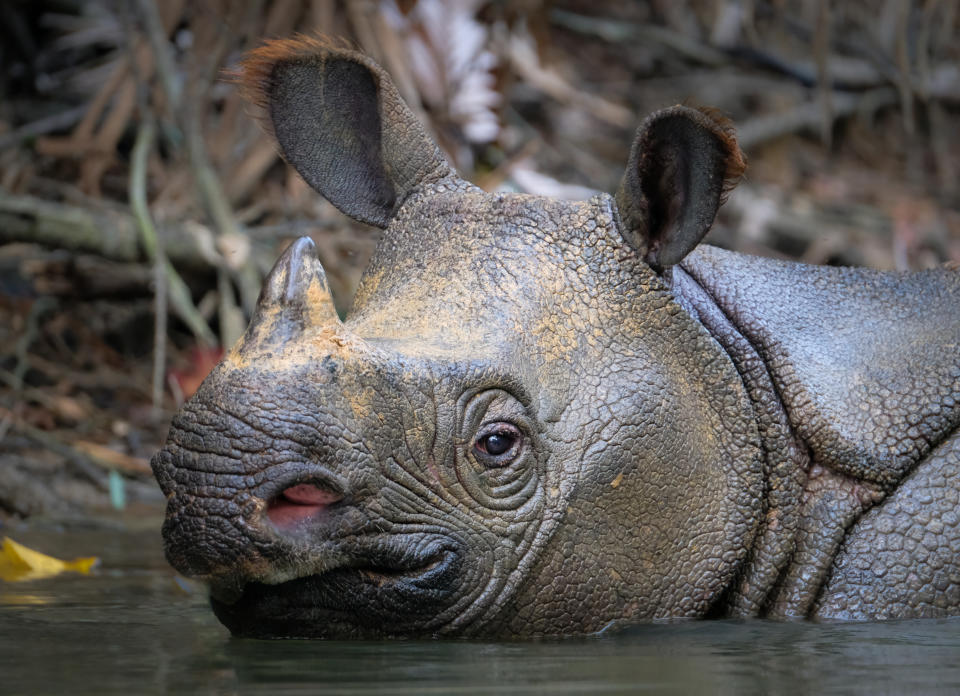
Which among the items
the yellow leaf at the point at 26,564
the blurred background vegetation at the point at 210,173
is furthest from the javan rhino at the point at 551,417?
the yellow leaf at the point at 26,564

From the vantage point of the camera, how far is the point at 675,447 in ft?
11.4

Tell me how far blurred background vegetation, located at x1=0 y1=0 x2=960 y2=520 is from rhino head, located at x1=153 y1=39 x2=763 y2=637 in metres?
0.49

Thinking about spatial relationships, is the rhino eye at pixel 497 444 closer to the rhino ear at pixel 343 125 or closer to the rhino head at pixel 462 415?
the rhino head at pixel 462 415

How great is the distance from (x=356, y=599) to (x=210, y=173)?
351 centimetres

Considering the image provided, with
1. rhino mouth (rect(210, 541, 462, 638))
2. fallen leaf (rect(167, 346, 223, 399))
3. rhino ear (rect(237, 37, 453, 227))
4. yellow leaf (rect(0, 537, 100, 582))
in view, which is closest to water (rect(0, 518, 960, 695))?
rhino mouth (rect(210, 541, 462, 638))

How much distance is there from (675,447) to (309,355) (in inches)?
38.5

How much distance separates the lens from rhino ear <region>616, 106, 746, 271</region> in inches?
137

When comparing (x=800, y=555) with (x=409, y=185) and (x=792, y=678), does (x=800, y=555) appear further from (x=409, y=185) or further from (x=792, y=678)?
(x=409, y=185)

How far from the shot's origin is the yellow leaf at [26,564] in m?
4.20

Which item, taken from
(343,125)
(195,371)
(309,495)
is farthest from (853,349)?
(195,371)

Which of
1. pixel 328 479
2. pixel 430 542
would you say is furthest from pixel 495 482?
pixel 328 479

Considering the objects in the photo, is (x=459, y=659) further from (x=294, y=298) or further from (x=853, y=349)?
(x=853, y=349)

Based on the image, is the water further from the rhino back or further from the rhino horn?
the rhino horn

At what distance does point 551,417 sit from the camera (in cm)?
333
